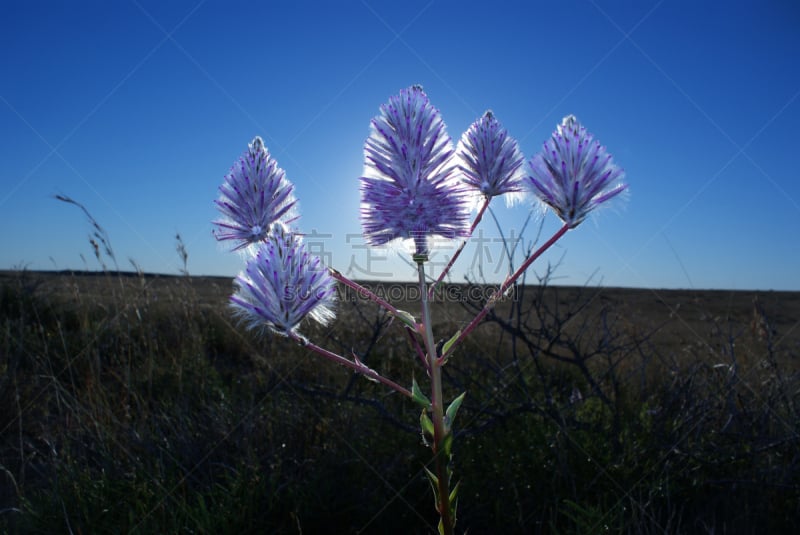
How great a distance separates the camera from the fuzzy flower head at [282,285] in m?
1.38

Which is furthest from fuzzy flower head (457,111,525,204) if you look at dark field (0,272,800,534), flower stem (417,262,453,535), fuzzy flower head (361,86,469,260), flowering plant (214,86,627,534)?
dark field (0,272,800,534)

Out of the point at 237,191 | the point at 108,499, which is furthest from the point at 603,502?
the point at 108,499

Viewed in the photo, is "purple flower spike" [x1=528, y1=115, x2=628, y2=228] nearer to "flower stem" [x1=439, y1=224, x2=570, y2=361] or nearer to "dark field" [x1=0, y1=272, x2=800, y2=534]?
"flower stem" [x1=439, y1=224, x2=570, y2=361]

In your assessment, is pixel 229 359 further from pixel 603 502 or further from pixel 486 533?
pixel 603 502

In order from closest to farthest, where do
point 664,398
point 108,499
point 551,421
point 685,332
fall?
point 108,499
point 551,421
point 664,398
point 685,332

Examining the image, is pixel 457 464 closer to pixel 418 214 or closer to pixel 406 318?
pixel 406 318

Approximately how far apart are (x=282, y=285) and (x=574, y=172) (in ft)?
Answer: 2.81

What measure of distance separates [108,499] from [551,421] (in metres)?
2.86

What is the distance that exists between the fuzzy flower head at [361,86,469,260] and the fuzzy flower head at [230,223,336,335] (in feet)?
0.75

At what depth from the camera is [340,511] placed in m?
3.06

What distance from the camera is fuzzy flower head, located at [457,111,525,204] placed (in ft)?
5.53

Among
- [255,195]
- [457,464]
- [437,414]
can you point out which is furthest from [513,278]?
[457,464]

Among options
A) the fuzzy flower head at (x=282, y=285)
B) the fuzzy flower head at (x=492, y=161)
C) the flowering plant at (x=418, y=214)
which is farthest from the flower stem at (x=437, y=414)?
the fuzzy flower head at (x=492, y=161)

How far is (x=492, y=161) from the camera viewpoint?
1.69m
